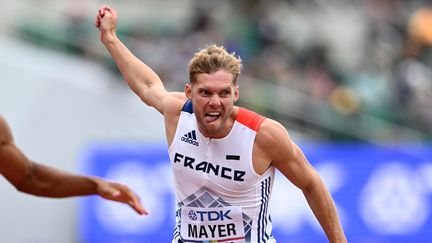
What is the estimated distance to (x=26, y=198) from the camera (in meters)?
17.0

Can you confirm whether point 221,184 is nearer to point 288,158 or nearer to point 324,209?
point 288,158

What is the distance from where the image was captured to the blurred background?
640 inches

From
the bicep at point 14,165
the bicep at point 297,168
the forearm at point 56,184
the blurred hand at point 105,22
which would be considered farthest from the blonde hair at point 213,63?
the bicep at point 14,165

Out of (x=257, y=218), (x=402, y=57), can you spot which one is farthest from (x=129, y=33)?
(x=257, y=218)

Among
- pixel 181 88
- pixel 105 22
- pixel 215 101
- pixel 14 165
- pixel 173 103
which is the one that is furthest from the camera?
pixel 181 88

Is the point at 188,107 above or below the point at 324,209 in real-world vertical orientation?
above

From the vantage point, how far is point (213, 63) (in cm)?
735

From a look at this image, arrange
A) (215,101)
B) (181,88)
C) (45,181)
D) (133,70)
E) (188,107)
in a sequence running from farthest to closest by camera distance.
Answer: (181,88)
(45,181)
(133,70)
(188,107)
(215,101)

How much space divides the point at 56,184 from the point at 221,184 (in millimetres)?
1762

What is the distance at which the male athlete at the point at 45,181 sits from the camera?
855cm

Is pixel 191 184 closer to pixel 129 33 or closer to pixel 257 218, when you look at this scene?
pixel 257 218

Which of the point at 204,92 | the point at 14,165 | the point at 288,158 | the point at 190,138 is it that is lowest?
the point at 288,158

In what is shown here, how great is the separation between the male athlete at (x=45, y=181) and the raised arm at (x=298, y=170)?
1454 millimetres

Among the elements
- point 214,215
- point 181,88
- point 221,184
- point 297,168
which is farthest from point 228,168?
point 181,88
